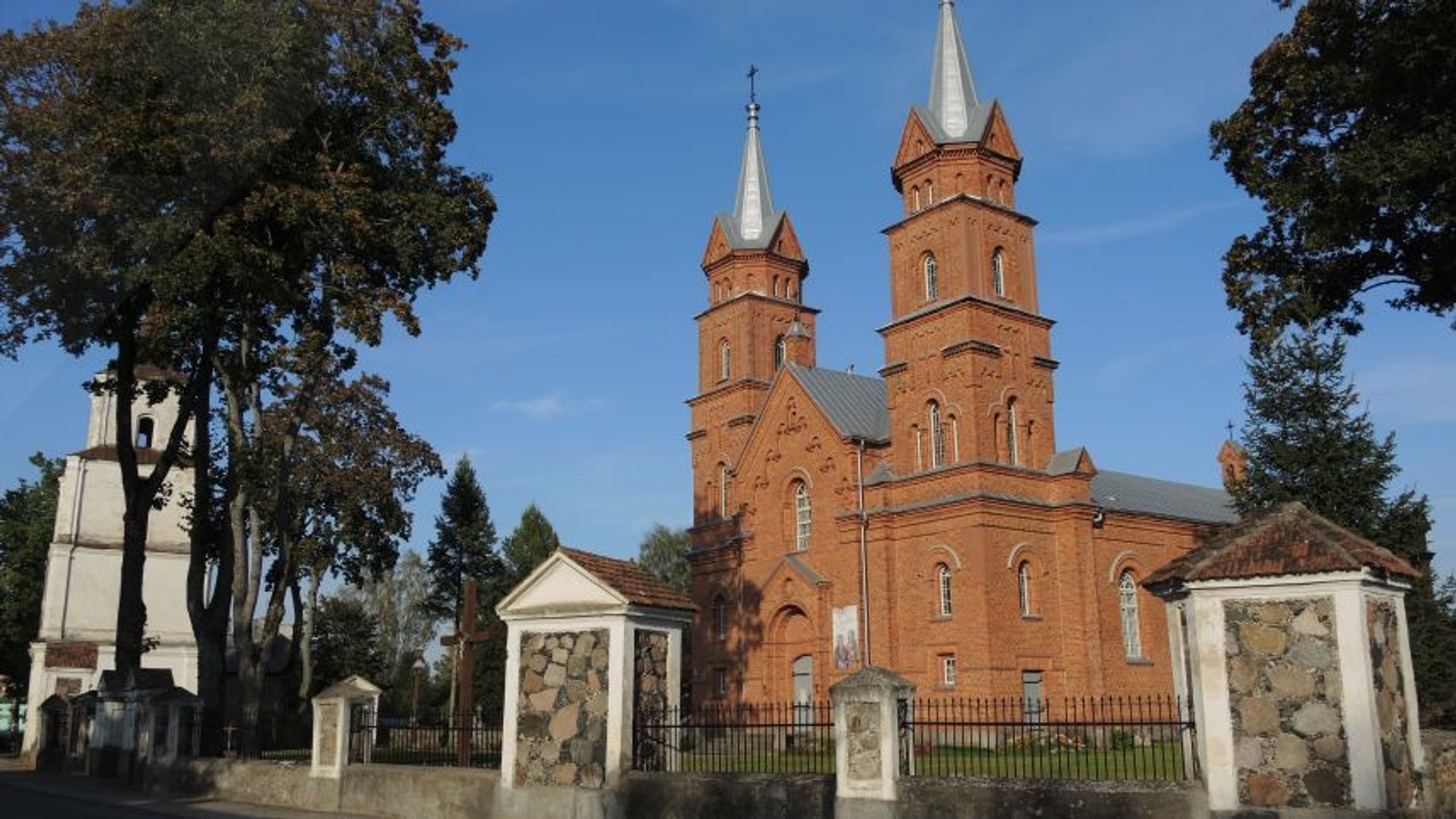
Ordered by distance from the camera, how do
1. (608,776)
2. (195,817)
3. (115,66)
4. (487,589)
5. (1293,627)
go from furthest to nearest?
1. (487,589)
2. (115,66)
3. (195,817)
4. (608,776)
5. (1293,627)

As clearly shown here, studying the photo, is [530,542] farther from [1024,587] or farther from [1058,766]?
[1058,766]

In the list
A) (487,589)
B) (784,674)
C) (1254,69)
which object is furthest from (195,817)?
(487,589)

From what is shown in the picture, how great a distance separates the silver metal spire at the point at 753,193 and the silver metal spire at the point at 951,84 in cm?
1022

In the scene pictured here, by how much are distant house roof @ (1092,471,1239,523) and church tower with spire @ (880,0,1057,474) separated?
4971 millimetres

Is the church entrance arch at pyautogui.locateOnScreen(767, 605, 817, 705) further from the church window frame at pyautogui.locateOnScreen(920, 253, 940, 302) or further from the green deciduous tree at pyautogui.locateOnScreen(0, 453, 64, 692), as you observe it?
the green deciduous tree at pyautogui.locateOnScreen(0, 453, 64, 692)

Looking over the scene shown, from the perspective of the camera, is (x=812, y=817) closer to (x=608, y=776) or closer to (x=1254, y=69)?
(x=608, y=776)

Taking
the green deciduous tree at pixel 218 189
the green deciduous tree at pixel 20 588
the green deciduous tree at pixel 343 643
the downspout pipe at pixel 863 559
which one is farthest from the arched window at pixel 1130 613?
the green deciduous tree at pixel 20 588

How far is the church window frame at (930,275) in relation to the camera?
109 feet

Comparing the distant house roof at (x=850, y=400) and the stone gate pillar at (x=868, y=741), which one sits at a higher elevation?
the distant house roof at (x=850, y=400)

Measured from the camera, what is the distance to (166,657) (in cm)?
3769

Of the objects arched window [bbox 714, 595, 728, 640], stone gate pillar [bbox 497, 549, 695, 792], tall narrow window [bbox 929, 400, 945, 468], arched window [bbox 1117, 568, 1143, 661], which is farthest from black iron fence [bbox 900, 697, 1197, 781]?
arched window [bbox 714, 595, 728, 640]

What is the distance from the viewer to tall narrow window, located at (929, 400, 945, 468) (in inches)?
1260

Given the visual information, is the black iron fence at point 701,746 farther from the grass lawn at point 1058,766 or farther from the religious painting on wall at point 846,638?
the religious painting on wall at point 846,638

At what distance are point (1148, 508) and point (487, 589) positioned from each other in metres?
27.7
